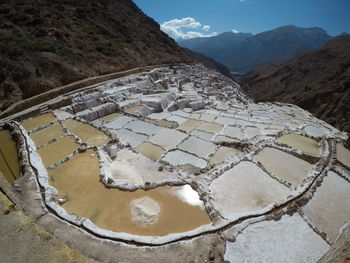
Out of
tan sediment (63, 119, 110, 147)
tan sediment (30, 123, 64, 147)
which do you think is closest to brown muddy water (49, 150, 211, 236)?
tan sediment (63, 119, 110, 147)

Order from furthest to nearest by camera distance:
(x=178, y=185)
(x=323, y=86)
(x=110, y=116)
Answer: (x=323, y=86), (x=110, y=116), (x=178, y=185)

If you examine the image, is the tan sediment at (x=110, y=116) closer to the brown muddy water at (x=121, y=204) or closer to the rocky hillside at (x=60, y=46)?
the brown muddy water at (x=121, y=204)

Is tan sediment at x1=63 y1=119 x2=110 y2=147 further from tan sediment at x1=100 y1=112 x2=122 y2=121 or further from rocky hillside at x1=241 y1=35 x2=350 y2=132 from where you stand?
rocky hillside at x1=241 y1=35 x2=350 y2=132

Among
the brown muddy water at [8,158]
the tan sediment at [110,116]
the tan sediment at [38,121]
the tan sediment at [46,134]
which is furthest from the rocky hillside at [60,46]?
the tan sediment at [110,116]

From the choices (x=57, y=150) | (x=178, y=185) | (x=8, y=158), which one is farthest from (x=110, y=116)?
(x=178, y=185)

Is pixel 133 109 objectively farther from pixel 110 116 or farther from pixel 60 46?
pixel 60 46

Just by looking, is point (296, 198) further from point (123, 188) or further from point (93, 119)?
point (93, 119)
